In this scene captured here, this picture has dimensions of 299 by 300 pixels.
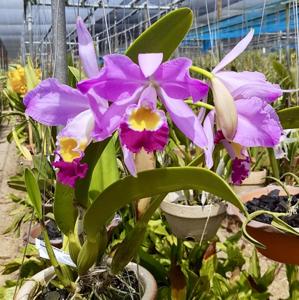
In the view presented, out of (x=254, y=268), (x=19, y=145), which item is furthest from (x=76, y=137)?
(x=19, y=145)

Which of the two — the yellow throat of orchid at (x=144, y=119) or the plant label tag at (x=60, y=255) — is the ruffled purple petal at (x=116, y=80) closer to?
the yellow throat of orchid at (x=144, y=119)

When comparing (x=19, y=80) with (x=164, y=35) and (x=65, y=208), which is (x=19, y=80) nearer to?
(x=65, y=208)

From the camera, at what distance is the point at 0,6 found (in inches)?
457

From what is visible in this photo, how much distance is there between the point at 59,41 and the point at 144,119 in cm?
44

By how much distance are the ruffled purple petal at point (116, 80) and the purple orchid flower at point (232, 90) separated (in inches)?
3.3

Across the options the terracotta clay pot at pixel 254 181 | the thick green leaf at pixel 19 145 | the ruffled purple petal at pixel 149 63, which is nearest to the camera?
the ruffled purple petal at pixel 149 63

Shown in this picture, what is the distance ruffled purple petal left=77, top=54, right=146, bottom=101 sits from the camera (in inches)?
18.0

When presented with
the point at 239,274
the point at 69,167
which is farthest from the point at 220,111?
the point at 239,274

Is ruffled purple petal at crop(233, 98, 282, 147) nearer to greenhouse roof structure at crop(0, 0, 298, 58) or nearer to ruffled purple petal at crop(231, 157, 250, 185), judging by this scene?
ruffled purple petal at crop(231, 157, 250, 185)

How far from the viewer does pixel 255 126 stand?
50 centimetres

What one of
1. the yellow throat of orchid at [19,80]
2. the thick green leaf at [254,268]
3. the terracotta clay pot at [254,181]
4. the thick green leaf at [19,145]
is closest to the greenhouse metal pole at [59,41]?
the thick green leaf at [254,268]

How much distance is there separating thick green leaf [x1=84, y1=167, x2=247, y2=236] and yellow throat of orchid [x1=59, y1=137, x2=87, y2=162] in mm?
94

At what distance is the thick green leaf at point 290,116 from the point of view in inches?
24.1

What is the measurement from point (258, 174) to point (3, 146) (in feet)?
9.51
